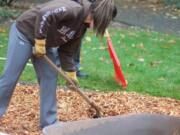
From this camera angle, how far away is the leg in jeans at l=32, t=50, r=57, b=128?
4934 mm

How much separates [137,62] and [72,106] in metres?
2.65

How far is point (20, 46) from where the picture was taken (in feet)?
15.6

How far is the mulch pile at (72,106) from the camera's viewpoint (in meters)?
5.29

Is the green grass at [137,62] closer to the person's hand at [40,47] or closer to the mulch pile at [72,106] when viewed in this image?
the mulch pile at [72,106]

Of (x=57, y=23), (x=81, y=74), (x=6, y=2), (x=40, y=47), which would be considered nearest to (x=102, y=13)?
(x=57, y=23)

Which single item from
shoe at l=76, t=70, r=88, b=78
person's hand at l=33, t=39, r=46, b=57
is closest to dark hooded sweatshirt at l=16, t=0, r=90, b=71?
person's hand at l=33, t=39, r=46, b=57

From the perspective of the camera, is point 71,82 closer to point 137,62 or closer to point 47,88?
point 47,88

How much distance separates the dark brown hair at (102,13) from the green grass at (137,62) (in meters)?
2.40

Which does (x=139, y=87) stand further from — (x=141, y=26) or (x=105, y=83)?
(x=141, y=26)

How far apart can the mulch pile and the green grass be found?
421mm

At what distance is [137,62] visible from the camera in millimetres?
Answer: 8391

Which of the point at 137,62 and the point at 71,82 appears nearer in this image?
the point at 71,82

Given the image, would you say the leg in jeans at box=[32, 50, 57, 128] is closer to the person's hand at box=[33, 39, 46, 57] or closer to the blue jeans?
the blue jeans

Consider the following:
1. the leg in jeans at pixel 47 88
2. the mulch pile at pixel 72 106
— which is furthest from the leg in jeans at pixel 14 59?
the mulch pile at pixel 72 106
